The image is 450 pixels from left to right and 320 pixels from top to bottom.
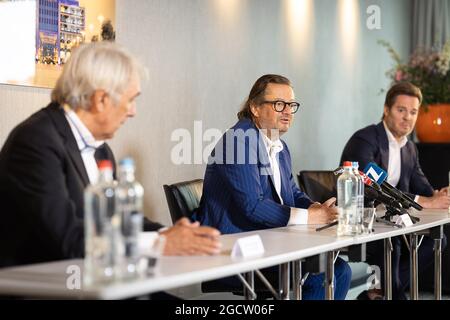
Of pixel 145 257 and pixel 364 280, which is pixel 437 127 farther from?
pixel 145 257

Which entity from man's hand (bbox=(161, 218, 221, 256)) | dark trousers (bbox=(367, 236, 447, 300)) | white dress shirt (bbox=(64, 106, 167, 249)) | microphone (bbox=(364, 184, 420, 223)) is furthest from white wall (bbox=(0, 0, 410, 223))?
man's hand (bbox=(161, 218, 221, 256))

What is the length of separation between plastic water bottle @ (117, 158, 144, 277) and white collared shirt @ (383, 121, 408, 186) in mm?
3453

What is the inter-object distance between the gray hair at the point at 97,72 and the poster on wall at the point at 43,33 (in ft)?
3.86

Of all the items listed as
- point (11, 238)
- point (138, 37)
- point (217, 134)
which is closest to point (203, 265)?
point (11, 238)

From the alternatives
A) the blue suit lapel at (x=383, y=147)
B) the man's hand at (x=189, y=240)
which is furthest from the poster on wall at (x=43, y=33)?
the blue suit lapel at (x=383, y=147)

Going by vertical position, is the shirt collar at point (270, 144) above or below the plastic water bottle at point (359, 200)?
above

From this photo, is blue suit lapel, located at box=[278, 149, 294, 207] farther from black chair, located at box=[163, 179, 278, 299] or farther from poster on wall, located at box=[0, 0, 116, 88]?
poster on wall, located at box=[0, 0, 116, 88]

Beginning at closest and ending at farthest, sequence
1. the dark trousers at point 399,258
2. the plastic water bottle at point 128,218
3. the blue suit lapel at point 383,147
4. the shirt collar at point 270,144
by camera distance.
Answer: the plastic water bottle at point 128,218 → the shirt collar at point 270,144 → the dark trousers at point 399,258 → the blue suit lapel at point 383,147

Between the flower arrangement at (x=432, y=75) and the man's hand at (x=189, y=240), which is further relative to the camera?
the flower arrangement at (x=432, y=75)

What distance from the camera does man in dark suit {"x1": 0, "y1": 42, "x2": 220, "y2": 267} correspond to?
222 centimetres

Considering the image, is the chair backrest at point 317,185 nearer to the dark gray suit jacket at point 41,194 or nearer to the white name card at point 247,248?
the white name card at point 247,248

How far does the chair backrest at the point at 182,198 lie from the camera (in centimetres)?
334
